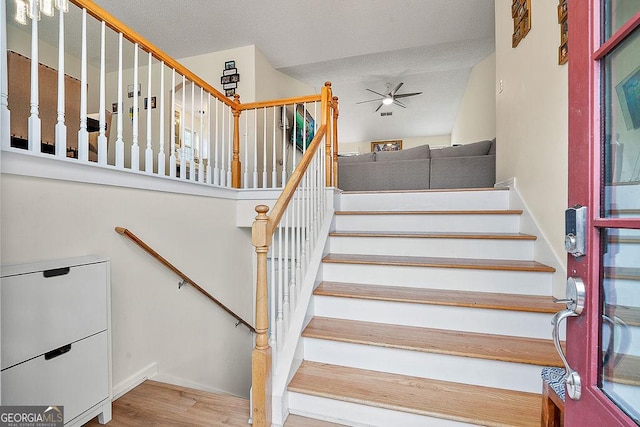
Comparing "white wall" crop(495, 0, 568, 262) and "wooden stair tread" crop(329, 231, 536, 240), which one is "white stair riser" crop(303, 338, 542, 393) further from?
"wooden stair tread" crop(329, 231, 536, 240)

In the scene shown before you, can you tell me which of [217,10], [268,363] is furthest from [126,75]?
[268,363]

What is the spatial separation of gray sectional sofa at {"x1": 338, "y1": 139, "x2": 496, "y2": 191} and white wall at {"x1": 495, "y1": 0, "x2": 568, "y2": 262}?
103 cm

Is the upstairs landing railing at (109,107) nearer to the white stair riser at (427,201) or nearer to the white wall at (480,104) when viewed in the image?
the white stair riser at (427,201)

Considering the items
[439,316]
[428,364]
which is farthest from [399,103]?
[428,364]

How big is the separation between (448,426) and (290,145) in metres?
4.93

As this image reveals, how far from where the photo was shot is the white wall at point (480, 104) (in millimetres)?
4637

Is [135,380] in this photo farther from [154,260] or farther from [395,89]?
[395,89]

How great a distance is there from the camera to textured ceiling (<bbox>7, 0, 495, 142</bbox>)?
3.35 meters

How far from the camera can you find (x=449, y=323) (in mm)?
1628

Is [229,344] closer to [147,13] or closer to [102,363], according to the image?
[102,363]

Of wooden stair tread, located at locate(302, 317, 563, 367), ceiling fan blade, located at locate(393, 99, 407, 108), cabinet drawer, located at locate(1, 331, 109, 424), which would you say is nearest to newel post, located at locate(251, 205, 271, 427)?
wooden stair tread, located at locate(302, 317, 563, 367)

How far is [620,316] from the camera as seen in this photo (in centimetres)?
59

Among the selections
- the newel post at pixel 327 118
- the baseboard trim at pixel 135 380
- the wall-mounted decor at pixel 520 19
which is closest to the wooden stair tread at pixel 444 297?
the newel post at pixel 327 118

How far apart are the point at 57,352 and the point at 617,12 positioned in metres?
2.06
